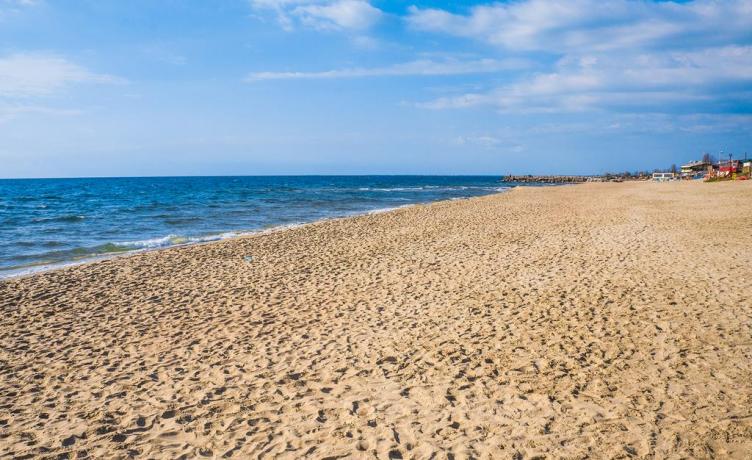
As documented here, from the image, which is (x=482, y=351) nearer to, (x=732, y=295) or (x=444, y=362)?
(x=444, y=362)

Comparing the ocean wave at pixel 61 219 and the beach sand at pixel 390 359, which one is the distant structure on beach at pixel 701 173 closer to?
the beach sand at pixel 390 359

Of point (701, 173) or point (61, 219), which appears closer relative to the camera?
point (61, 219)

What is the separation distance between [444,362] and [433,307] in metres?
2.22

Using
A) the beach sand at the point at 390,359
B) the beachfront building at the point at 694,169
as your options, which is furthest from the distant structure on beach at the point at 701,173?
A: the beach sand at the point at 390,359

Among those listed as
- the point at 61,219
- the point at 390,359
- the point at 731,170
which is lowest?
the point at 390,359

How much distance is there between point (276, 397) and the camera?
508cm

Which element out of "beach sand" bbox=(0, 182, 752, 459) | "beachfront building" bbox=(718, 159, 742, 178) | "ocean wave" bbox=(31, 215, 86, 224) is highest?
"beachfront building" bbox=(718, 159, 742, 178)

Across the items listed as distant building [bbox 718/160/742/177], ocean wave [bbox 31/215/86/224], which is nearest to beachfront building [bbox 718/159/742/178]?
distant building [bbox 718/160/742/177]

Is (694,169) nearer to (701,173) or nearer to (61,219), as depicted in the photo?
(701,173)

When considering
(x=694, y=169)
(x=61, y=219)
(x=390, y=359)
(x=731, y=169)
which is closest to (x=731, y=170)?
(x=731, y=169)

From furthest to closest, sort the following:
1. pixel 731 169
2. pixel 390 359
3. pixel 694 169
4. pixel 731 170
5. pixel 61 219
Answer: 1. pixel 694 169
2. pixel 731 169
3. pixel 731 170
4. pixel 61 219
5. pixel 390 359

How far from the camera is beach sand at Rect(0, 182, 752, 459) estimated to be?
4.28 m

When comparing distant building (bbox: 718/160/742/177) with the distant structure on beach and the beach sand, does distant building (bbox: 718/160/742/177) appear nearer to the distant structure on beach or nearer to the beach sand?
the distant structure on beach

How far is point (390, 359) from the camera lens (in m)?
5.95
